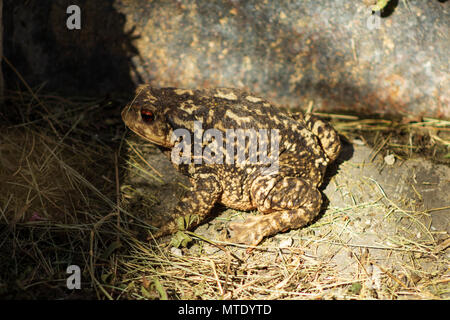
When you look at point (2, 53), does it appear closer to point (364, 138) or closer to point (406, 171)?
point (364, 138)

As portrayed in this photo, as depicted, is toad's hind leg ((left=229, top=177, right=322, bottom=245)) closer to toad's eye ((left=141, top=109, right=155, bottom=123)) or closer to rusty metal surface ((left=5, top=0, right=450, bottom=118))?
toad's eye ((left=141, top=109, right=155, bottom=123))

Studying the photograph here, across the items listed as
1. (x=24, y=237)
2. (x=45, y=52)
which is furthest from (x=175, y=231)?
(x=45, y=52)

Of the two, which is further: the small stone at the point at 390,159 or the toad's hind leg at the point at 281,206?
the small stone at the point at 390,159

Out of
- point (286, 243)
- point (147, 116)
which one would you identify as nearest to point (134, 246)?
point (147, 116)

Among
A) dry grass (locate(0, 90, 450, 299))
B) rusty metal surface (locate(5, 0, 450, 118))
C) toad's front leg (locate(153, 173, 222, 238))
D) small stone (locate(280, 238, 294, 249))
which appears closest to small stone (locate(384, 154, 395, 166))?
dry grass (locate(0, 90, 450, 299))

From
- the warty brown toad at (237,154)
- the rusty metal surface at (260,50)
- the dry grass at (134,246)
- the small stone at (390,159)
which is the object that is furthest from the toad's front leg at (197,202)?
the small stone at (390,159)

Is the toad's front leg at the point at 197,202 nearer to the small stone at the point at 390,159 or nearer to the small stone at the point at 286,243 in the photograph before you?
the small stone at the point at 286,243
